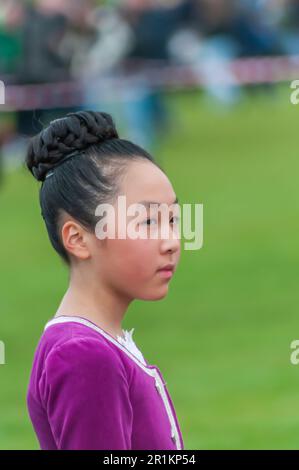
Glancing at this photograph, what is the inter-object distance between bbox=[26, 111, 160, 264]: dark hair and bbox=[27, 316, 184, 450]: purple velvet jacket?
0.25m

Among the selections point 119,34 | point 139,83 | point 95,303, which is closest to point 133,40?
point 119,34

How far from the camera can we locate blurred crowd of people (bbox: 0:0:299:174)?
655 inches

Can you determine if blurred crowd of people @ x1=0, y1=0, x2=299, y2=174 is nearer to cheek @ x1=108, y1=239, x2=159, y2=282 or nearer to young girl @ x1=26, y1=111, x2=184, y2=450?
young girl @ x1=26, y1=111, x2=184, y2=450

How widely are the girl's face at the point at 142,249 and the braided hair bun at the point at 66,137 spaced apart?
4.7 inches

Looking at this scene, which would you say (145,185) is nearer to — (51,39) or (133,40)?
(51,39)

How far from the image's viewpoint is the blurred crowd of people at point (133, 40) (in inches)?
655

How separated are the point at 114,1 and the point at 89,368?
75.3 feet

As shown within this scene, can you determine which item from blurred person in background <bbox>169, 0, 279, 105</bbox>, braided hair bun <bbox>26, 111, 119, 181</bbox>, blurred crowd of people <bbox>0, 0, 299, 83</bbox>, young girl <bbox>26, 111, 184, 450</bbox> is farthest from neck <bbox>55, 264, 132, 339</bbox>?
blurred person in background <bbox>169, 0, 279, 105</bbox>

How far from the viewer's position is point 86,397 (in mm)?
2518

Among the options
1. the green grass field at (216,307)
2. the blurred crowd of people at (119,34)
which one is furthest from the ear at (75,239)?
the blurred crowd of people at (119,34)

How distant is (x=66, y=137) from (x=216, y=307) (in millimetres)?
6325

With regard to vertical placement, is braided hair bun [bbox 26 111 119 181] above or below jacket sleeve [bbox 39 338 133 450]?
above
